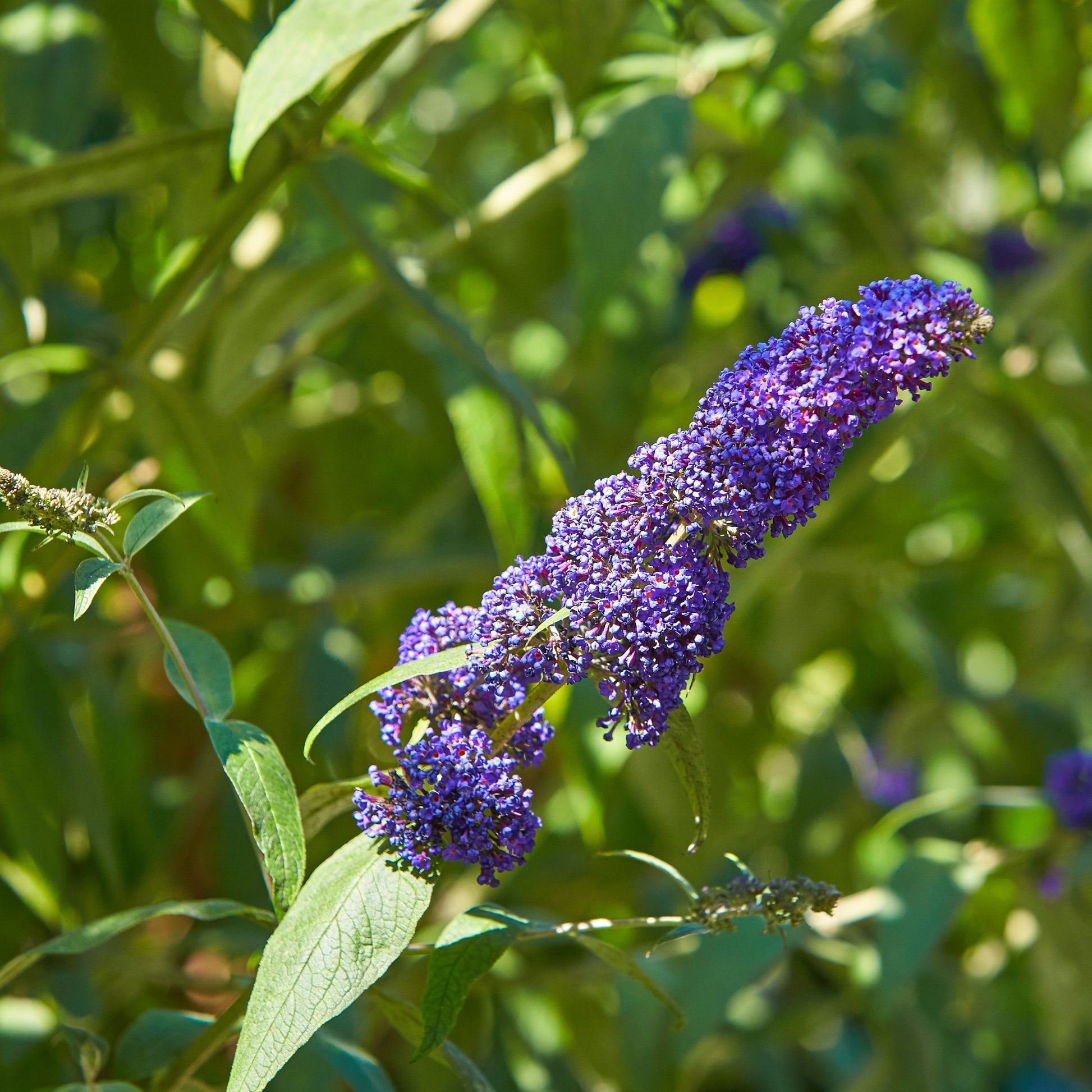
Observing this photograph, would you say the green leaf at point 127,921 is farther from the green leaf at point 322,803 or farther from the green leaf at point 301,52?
the green leaf at point 301,52

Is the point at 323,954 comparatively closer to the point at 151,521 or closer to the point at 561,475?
the point at 151,521

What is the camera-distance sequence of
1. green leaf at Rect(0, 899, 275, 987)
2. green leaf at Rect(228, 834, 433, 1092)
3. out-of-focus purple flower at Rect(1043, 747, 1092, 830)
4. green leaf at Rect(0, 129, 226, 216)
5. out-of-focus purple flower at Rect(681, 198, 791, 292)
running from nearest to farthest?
1. green leaf at Rect(228, 834, 433, 1092)
2. green leaf at Rect(0, 899, 275, 987)
3. green leaf at Rect(0, 129, 226, 216)
4. out-of-focus purple flower at Rect(1043, 747, 1092, 830)
5. out-of-focus purple flower at Rect(681, 198, 791, 292)

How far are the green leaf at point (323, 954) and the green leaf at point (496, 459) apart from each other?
0.37 m

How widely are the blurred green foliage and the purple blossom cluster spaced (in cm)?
12

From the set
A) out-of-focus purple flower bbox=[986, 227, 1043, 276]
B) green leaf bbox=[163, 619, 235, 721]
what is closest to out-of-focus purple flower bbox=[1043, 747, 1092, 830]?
out-of-focus purple flower bbox=[986, 227, 1043, 276]

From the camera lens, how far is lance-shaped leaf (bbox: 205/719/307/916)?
500 mm

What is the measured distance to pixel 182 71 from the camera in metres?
1.34

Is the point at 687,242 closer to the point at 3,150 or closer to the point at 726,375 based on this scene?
the point at 3,150

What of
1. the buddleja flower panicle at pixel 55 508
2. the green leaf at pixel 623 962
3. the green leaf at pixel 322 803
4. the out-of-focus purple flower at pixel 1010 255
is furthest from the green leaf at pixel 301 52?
the out-of-focus purple flower at pixel 1010 255

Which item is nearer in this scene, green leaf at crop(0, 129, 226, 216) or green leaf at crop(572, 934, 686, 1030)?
green leaf at crop(572, 934, 686, 1030)

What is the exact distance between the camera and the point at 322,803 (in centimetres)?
60

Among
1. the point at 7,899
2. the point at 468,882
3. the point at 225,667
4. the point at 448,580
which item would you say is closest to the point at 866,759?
the point at 468,882

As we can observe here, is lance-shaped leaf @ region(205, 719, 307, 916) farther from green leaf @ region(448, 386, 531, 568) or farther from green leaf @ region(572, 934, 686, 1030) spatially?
green leaf @ region(448, 386, 531, 568)

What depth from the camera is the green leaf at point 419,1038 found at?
57 centimetres
